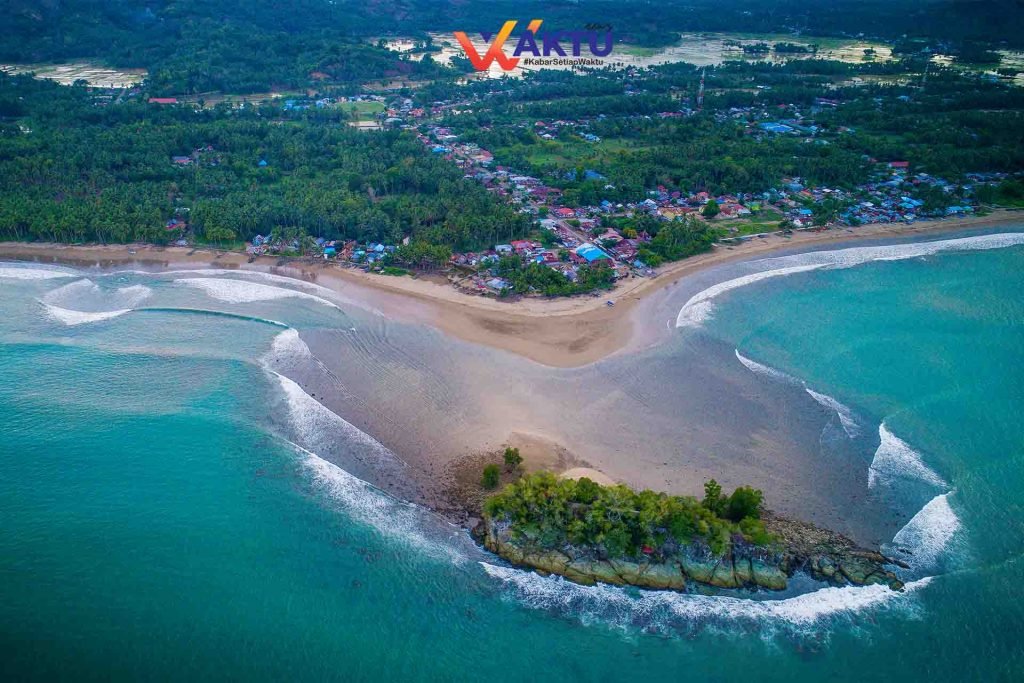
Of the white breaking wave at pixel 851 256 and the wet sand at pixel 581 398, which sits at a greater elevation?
the white breaking wave at pixel 851 256

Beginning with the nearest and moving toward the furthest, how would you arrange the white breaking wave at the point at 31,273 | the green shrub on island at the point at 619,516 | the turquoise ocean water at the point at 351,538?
the turquoise ocean water at the point at 351,538
the green shrub on island at the point at 619,516
the white breaking wave at the point at 31,273

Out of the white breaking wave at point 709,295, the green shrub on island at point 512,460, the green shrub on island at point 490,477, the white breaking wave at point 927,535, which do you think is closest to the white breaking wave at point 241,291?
the green shrub on island at point 512,460

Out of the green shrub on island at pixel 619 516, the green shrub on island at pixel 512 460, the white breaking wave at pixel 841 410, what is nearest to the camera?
the green shrub on island at pixel 619 516

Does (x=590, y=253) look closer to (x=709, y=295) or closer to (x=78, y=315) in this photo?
(x=709, y=295)

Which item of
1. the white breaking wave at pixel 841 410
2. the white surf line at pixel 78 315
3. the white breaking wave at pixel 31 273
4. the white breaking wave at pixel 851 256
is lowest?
the white breaking wave at pixel 841 410

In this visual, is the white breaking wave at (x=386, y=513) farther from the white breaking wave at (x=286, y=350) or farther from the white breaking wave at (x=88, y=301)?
the white breaking wave at (x=88, y=301)

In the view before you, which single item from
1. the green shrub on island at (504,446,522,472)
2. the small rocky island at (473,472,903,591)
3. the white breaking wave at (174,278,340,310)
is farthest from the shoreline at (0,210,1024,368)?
the small rocky island at (473,472,903,591)

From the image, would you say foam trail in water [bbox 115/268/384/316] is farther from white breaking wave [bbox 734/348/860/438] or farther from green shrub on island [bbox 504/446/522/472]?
white breaking wave [bbox 734/348/860/438]
